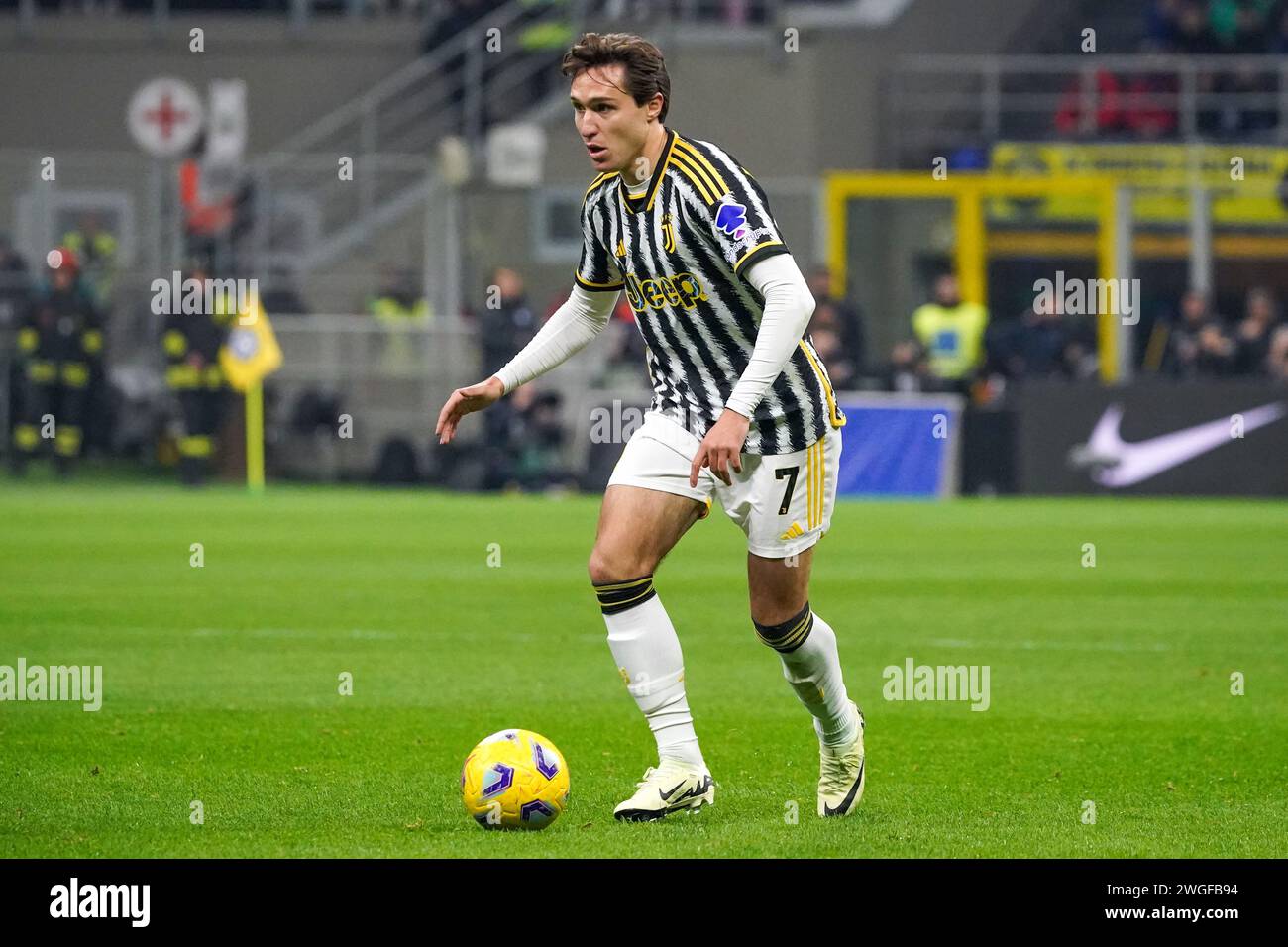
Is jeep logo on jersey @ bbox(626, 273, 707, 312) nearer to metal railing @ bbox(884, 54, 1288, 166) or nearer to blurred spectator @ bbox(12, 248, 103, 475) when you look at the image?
blurred spectator @ bbox(12, 248, 103, 475)

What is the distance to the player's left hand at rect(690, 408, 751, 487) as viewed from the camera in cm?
620

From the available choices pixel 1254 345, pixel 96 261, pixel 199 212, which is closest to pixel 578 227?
pixel 199 212

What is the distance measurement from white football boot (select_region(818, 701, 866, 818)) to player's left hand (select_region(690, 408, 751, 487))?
1126mm

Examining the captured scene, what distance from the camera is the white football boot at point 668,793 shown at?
6602 millimetres

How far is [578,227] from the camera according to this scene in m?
26.5

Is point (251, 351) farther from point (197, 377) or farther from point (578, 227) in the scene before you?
point (578, 227)

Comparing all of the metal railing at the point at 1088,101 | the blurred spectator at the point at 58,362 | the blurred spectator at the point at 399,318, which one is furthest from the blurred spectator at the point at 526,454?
the metal railing at the point at 1088,101

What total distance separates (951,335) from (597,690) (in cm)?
1453

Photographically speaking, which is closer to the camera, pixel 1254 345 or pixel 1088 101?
pixel 1254 345

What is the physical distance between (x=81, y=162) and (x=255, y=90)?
154 inches

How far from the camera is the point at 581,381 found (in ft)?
80.4
